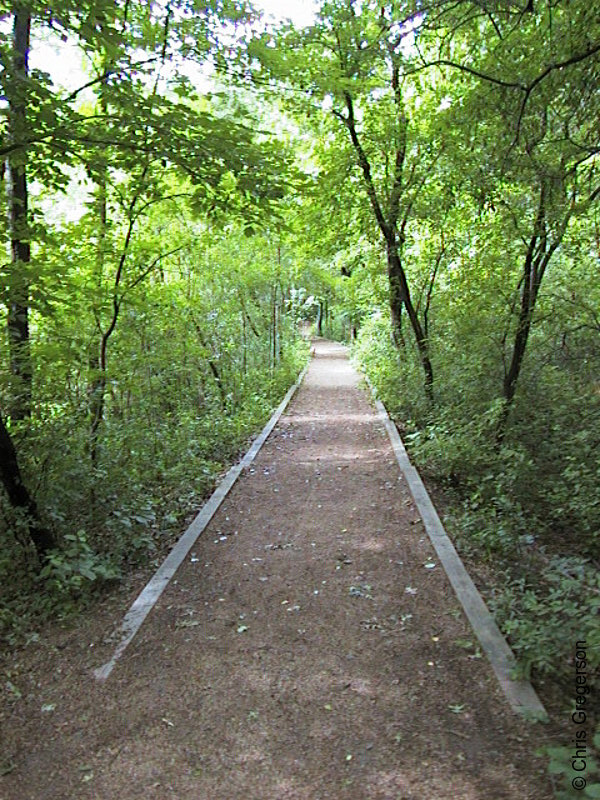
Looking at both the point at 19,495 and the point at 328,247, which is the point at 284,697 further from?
the point at 328,247

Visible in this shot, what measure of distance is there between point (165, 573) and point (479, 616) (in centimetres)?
255

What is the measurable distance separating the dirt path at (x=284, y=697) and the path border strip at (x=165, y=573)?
0.07m

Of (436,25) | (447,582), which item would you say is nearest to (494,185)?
(436,25)

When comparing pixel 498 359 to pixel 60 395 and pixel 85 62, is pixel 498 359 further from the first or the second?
pixel 85 62

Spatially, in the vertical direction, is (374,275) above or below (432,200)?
below

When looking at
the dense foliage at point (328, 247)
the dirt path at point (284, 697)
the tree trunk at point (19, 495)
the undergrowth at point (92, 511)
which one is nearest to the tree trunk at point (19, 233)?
the dense foliage at point (328, 247)

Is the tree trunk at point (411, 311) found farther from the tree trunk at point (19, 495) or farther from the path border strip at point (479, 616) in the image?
the tree trunk at point (19, 495)

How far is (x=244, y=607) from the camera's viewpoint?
439 centimetres

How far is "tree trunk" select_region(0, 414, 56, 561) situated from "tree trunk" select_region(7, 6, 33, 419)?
600 millimetres

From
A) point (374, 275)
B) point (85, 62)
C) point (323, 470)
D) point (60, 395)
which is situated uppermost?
point (85, 62)

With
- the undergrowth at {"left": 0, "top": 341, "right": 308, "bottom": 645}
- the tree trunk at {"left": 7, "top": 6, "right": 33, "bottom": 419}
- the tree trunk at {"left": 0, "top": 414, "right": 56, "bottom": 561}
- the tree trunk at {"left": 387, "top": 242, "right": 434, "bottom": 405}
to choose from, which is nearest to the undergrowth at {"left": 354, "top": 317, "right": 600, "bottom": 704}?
the tree trunk at {"left": 387, "top": 242, "right": 434, "bottom": 405}

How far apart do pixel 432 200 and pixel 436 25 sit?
4.05 m

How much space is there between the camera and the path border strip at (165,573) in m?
3.80

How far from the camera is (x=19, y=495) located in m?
4.47
